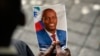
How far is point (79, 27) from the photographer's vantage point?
1.61m

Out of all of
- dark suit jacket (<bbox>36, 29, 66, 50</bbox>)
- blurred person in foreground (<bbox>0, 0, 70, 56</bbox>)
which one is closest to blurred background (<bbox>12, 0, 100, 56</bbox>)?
dark suit jacket (<bbox>36, 29, 66, 50</bbox>)

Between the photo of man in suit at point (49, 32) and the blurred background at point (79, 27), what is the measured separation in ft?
1.48

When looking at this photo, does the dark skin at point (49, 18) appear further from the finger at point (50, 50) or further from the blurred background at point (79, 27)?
the blurred background at point (79, 27)

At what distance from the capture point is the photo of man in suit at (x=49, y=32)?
95 centimetres

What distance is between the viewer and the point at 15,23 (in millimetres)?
396

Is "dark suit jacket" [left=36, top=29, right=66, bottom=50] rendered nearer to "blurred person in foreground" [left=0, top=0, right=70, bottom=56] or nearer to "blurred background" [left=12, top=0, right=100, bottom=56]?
"blurred background" [left=12, top=0, right=100, bottom=56]

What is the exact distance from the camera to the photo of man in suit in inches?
37.6

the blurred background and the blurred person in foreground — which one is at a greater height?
the blurred person in foreground

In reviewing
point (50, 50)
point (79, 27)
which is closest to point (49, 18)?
point (50, 50)

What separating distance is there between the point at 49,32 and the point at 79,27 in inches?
25.9

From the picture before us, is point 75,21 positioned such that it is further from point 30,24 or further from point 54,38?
point 54,38

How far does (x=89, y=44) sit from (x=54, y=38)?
0.58 m

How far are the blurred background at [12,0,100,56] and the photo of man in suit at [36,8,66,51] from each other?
17.8 inches

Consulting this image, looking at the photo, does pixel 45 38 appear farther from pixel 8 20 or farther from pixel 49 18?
pixel 8 20
